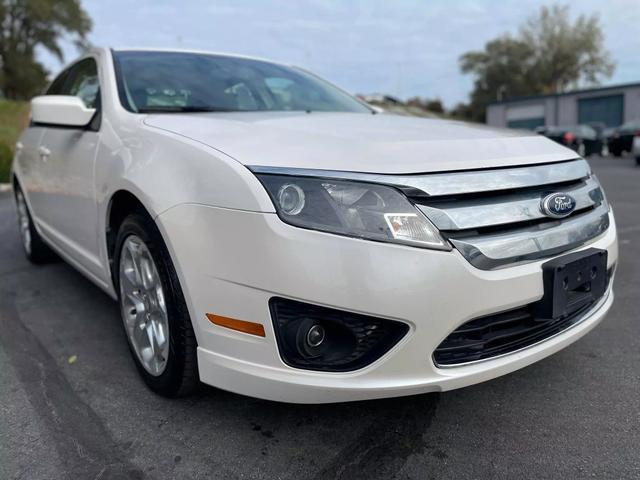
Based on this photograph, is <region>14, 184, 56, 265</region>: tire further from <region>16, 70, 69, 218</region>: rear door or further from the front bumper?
the front bumper

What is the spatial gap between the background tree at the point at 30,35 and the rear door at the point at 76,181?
37.5m

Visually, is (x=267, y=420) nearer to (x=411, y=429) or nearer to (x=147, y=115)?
(x=411, y=429)

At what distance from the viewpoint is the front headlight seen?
63.2 inches

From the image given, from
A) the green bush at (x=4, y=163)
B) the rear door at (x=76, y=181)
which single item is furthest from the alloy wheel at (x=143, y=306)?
the green bush at (x=4, y=163)

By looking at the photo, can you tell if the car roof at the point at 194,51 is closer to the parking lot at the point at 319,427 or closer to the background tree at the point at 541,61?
the parking lot at the point at 319,427

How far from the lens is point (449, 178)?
172 cm

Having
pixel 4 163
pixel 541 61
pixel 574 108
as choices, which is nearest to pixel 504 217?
pixel 4 163

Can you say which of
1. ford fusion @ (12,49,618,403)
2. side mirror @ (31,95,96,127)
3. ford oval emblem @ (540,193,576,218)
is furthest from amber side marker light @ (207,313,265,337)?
side mirror @ (31,95,96,127)

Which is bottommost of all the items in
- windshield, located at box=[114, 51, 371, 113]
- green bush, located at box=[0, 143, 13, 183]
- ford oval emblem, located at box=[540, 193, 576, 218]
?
green bush, located at box=[0, 143, 13, 183]

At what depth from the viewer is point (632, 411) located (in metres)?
2.03

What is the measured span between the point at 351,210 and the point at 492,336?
0.63m

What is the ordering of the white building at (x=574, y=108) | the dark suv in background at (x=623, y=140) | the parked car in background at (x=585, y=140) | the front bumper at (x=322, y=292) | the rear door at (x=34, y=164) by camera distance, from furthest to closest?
A: the white building at (x=574, y=108)
the parked car in background at (x=585, y=140)
the dark suv in background at (x=623, y=140)
the rear door at (x=34, y=164)
the front bumper at (x=322, y=292)

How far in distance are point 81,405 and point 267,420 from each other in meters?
0.75

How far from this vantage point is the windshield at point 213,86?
2.73 metres
